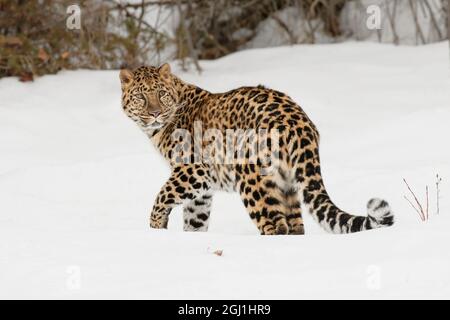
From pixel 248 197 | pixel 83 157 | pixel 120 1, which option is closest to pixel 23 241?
pixel 248 197

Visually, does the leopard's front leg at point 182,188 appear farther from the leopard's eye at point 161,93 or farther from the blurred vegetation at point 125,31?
the blurred vegetation at point 125,31

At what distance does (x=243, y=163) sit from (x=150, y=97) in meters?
1.37

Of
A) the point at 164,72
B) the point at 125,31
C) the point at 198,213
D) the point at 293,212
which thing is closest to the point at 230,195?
the point at 198,213

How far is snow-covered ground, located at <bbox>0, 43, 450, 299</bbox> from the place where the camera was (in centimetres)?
603

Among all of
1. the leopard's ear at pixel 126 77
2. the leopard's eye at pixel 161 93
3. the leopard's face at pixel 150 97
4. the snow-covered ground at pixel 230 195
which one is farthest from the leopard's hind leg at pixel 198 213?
the leopard's ear at pixel 126 77

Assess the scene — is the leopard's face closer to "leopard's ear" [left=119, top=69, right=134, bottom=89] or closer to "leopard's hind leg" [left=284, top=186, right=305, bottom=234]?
"leopard's ear" [left=119, top=69, right=134, bottom=89]

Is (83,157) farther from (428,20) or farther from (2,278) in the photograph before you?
(428,20)

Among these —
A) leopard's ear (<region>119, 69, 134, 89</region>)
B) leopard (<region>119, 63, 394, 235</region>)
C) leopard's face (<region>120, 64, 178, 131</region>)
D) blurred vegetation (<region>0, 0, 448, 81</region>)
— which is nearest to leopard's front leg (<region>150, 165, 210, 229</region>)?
leopard (<region>119, 63, 394, 235</region>)

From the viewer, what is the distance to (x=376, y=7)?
15180 millimetres

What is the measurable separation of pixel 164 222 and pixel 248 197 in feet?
3.22

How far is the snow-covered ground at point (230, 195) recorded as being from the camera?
6.03 metres

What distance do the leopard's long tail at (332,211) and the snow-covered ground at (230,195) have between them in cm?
9

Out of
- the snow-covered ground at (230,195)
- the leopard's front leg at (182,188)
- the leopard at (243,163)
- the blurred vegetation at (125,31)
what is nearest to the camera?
the snow-covered ground at (230,195)

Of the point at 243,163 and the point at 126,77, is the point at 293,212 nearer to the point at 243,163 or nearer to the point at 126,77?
the point at 243,163
